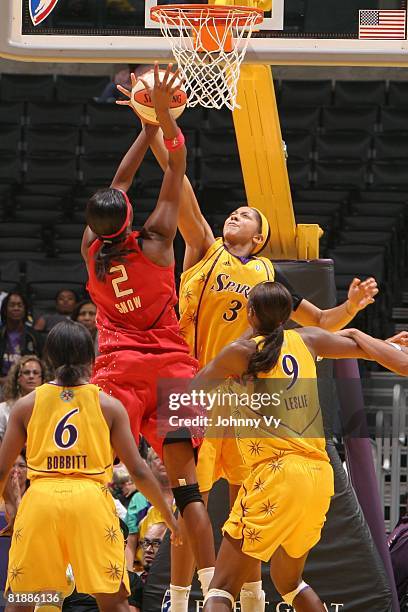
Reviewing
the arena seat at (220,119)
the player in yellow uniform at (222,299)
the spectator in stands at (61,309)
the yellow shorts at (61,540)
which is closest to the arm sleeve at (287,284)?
the player in yellow uniform at (222,299)

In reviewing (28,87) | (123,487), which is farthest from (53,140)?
(123,487)

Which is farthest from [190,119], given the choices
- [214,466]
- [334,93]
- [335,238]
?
[214,466]

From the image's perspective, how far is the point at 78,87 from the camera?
51.5 ft

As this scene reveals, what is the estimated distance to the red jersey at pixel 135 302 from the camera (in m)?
6.06

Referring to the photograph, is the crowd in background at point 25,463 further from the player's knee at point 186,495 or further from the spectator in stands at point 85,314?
the player's knee at point 186,495

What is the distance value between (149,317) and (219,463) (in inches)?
36.1

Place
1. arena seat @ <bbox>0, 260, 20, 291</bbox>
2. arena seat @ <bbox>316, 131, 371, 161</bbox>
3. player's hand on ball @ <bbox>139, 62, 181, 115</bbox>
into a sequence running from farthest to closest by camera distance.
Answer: arena seat @ <bbox>316, 131, 371, 161</bbox>
arena seat @ <bbox>0, 260, 20, 291</bbox>
player's hand on ball @ <bbox>139, 62, 181, 115</bbox>

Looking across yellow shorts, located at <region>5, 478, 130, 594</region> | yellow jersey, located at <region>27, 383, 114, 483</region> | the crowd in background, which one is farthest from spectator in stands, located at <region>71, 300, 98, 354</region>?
yellow shorts, located at <region>5, 478, 130, 594</region>

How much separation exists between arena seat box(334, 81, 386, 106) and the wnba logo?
28.7 ft

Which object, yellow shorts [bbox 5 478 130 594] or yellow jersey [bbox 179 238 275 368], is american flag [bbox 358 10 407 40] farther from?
yellow shorts [bbox 5 478 130 594]

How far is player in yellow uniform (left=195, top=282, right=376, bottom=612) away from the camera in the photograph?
18.3ft

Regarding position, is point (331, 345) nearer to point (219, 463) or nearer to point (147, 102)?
point (219, 463)

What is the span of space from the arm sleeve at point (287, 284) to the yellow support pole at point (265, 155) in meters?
0.33

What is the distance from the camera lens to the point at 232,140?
→ 48.5ft
